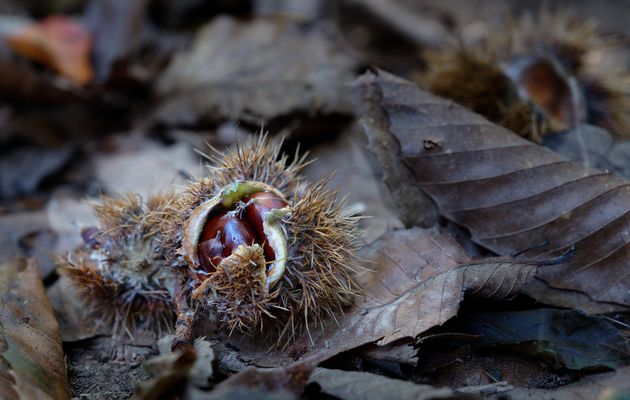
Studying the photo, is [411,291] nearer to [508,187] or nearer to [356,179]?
[508,187]

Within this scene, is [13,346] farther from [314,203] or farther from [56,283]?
[314,203]

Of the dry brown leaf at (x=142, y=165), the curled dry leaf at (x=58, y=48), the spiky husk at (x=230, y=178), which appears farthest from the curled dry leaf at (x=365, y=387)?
the curled dry leaf at (x=58, y=48)

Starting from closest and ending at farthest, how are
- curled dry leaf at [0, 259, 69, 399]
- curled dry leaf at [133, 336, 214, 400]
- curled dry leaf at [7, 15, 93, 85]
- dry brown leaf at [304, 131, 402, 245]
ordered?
curled dry leaf at [133, 336, 214, 400] → curled dry leaf at [0, 259, 69, 399] → dry brown leaf at [304, 131, 402, 245] → curled dry leaf at [7, 15, 93, 85]

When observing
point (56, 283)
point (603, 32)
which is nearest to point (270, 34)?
point (56, 283)

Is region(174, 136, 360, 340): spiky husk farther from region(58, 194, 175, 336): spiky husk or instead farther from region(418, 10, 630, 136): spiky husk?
region(418, 10, 630, 136): spiky husk

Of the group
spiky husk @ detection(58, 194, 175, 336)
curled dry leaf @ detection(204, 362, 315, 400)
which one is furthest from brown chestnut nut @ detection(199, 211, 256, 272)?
curled dry leaf @ detection(204, 362, 315, 400)

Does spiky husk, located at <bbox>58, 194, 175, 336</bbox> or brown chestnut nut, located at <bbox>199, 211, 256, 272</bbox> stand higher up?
brown chestnut nut, located at <bbox>199, 211, 256, 272</bbox>
